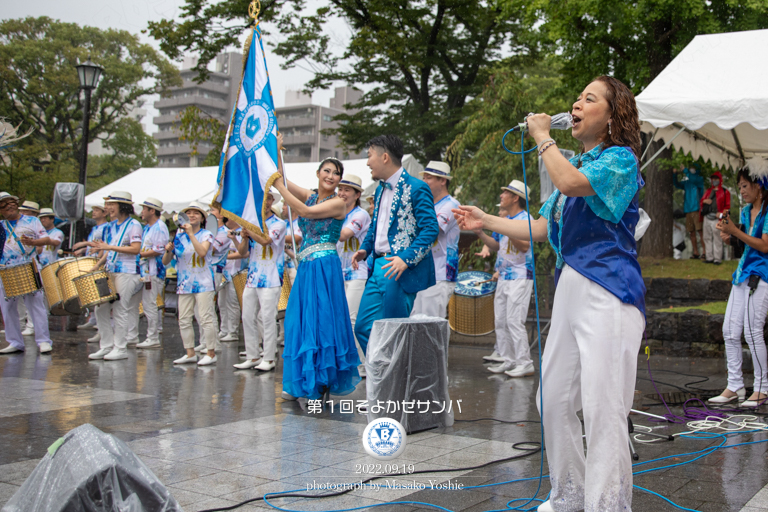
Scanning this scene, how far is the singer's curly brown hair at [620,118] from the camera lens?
3.04 meters

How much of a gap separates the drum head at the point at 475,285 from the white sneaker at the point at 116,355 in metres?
4.60

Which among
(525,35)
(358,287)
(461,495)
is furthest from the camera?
(525,35)

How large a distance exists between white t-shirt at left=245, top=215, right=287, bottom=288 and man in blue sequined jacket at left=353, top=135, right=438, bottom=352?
123 inches

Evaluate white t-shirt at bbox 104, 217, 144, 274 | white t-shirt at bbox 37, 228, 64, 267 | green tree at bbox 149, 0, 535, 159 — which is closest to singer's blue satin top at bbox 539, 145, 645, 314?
white t-shirt at bbox 104, 217, 144, 274

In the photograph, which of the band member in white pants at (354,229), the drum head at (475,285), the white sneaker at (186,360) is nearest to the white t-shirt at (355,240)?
the band member in white pants at (354,229)

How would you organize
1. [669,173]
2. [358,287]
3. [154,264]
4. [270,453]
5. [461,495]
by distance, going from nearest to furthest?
[461,495] < [270,453] < [358,287] < [154,264] < [669,173]

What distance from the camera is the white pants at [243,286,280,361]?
8445 millimetres

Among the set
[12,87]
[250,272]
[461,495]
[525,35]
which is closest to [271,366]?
[250,272]

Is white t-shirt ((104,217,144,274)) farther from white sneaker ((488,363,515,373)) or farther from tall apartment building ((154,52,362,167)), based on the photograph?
tall apartment building ((154,52,362,167))

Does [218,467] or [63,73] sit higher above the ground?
[63,73]

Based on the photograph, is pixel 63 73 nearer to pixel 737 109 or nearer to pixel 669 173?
pixel 669 173

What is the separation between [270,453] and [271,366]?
13.7 feet

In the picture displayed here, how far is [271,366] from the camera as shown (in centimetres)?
851

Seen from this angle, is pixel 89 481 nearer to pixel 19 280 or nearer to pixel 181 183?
pixel 19 280
